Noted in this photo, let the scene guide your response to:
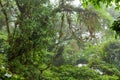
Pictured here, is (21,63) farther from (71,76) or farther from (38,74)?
(71,76)

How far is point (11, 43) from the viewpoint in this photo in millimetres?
10891

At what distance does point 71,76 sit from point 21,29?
266 cm

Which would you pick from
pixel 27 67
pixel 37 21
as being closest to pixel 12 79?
pixel 27 67

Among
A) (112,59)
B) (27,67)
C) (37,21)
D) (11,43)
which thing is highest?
(37,21)

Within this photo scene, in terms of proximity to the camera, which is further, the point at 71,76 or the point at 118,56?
the point at 118,56

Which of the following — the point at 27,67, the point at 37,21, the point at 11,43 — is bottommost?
the point at 27,67

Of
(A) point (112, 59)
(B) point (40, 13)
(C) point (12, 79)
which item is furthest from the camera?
Result: (A) point (112, 59)

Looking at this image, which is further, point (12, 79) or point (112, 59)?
point (112, 59)

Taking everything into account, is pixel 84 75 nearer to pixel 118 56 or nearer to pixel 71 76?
pixel 71 76

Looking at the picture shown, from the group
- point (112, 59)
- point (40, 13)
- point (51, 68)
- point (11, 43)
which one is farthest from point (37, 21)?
point (112, 59)

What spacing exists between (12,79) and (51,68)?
4438mm

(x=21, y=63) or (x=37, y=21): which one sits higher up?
(x=37, y=21)

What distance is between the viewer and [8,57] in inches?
424

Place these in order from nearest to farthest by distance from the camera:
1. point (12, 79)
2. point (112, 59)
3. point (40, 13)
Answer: point (12, 79) → point (40, 13) → point (112, 59)
